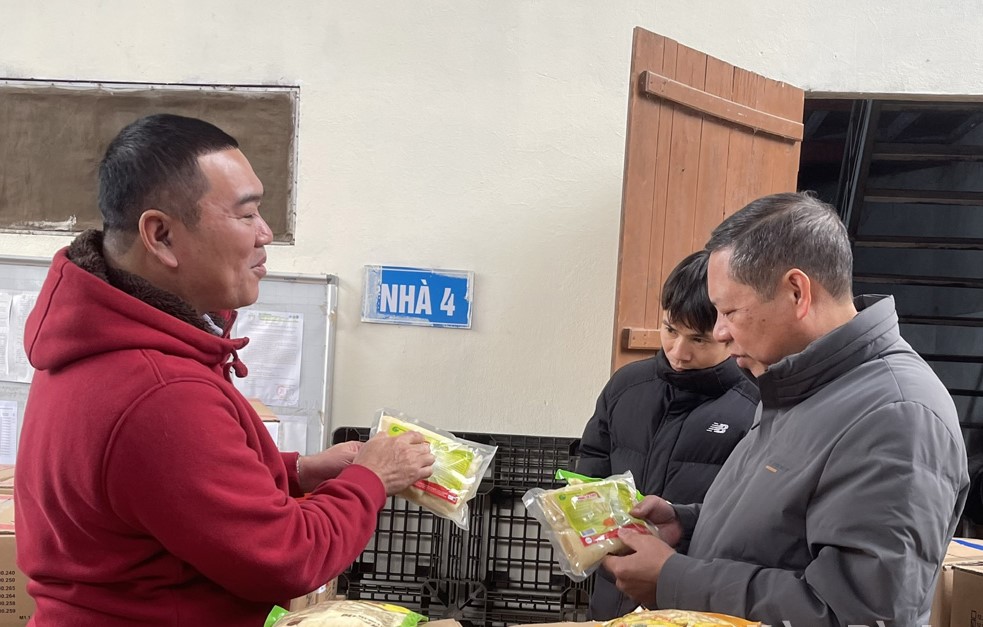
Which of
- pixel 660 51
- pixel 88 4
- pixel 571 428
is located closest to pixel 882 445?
pixel 660 51

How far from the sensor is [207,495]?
Answer: 3.20 ft

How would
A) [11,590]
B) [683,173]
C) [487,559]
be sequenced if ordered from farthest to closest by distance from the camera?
[487,559]
[683,173]
[11,590]

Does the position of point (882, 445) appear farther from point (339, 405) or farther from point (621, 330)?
point (339, 405)

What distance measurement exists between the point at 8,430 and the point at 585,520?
104 inches

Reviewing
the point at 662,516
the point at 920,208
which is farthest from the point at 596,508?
the point at 920,208

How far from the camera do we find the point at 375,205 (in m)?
3.11

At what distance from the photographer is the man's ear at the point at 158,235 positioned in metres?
1.10

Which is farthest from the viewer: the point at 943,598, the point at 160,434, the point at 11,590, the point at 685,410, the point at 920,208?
the point at 920,208

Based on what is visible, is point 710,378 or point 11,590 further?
point 710,378

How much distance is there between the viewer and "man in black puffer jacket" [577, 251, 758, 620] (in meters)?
1.92

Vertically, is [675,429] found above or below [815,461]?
below

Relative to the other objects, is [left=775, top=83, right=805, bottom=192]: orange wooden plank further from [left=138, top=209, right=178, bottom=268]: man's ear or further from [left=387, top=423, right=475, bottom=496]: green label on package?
[left=138, top=209, right=178, bottom=268]: man's ear

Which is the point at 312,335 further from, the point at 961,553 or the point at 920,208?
the point at 920,208

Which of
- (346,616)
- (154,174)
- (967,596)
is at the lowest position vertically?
(967,596)
